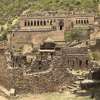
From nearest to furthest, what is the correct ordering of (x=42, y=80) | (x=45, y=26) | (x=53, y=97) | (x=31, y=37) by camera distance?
(x=53, y=97)
(x=42, y=80)
(x=31, y=37)
(x=45, y=26)

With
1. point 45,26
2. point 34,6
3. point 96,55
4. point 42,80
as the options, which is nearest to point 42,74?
point 42,80

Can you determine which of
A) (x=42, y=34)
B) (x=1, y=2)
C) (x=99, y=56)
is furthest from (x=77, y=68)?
(x=1, y=2)

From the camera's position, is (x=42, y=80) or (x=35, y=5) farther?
(x=35, y=5)

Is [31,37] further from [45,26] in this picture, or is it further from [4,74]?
[4,74]

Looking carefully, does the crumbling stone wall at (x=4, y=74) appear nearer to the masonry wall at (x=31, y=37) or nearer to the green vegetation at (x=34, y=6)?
the masonry wall at (x=31, y=37)

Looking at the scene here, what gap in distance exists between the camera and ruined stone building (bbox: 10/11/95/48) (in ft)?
158

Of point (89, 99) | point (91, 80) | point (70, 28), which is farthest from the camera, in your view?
point (70, 28)

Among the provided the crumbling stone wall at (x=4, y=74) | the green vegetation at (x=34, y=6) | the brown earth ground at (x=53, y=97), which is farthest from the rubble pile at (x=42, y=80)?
the green vegetation at (x=34, y=6)

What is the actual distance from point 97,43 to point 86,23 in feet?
59.5

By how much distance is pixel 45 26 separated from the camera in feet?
168

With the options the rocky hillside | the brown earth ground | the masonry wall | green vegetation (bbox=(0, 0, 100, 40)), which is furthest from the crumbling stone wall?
the rocky hillside

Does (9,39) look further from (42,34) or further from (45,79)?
(45,79)

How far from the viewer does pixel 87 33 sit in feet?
161

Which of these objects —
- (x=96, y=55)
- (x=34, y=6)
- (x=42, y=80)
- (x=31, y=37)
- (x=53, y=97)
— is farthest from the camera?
(x=34, y=6)
